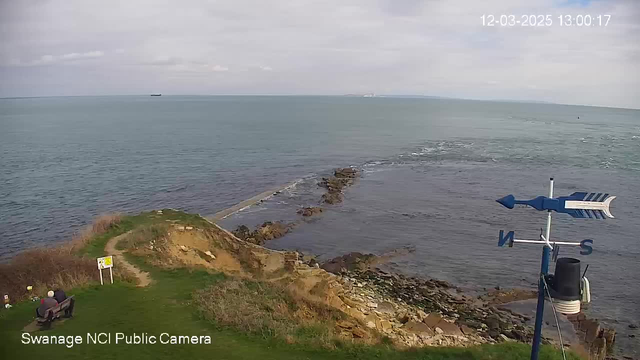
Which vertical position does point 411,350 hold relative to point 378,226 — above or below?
above

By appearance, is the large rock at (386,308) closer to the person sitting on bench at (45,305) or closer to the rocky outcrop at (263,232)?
the rocky outcrop at (263,232)

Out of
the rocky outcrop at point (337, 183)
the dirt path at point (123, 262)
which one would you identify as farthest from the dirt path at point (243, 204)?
the dirt path at point (123, 262)

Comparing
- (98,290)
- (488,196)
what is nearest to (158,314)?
(98,290)

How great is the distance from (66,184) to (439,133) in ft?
295

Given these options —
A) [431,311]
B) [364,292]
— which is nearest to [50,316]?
[364,292]

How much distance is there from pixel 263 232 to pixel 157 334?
22.9 meters

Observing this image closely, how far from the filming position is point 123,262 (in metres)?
20.4

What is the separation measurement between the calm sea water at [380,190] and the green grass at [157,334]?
13.7 metres

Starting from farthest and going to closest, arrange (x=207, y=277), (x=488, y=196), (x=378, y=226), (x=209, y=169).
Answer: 1. (x=209, y=169)
2. (x=488, y=196)
3. (x=378, y=226)
4. (x=207, y=277)

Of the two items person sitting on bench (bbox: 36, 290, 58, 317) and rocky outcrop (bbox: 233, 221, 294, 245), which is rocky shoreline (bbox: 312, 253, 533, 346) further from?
person sitting on bench (bbox: 36, 290, 58, 317)

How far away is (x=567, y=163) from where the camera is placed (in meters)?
68.9

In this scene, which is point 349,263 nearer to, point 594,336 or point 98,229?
point 594,336

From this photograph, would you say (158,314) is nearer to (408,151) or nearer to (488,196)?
(488,196)

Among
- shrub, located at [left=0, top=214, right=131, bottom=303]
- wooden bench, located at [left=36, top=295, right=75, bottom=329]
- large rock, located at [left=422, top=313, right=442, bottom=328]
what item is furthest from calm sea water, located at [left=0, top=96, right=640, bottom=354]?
wooden bench, located at [left=36, top=295, right=75, bottom=329]
